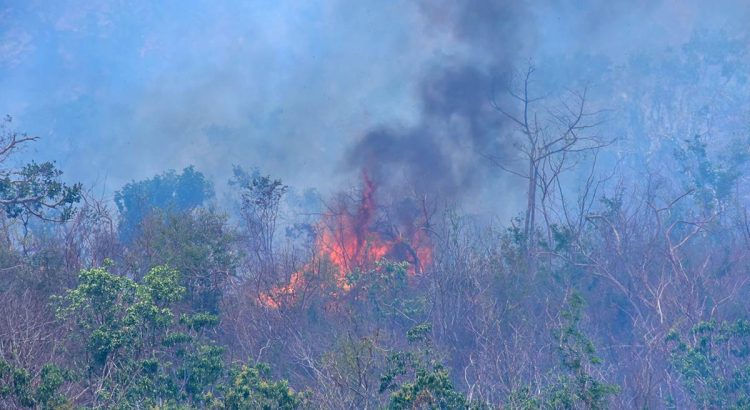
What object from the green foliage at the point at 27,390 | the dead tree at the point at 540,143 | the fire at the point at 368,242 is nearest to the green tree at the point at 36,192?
the green foliage at the point at 27,390

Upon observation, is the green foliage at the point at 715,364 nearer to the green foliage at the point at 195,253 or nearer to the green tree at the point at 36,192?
the green foliage at the point at 195,253

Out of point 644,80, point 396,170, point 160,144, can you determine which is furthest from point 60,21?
point 644,80

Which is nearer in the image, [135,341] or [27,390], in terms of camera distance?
[27,390]

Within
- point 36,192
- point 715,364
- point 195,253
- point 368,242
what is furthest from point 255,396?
point 368,242

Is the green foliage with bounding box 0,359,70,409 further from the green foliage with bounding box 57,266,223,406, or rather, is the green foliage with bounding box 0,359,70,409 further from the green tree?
the green tree

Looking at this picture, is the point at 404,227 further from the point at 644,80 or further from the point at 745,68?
the point at 745,68

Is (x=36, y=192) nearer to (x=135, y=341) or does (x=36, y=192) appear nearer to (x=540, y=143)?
(x=135, y=341)

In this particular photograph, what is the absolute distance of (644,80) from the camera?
45438mm

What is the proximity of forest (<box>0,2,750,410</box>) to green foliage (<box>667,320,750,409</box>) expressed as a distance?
56mm

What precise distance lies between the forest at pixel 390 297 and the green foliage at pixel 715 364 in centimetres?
6

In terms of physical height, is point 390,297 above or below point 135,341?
above

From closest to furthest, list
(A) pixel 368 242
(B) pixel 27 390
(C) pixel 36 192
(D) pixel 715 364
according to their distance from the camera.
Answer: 1. (B) pixel 27 390
2. (D) pixel 715 364
3. (C) pixel 36 192
4. (A) pixel 368 242

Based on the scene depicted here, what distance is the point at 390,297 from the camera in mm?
18672

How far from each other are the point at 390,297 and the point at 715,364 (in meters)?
8.63
